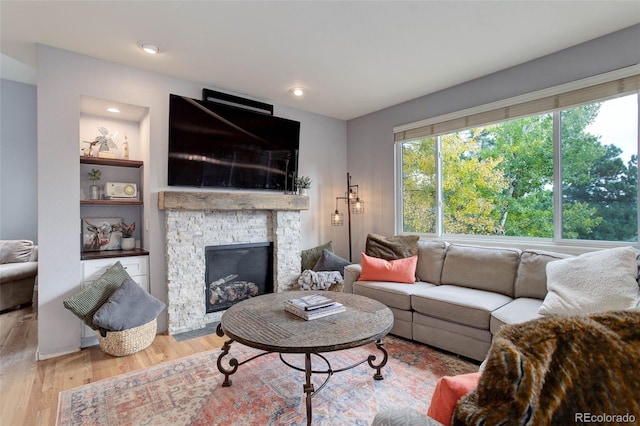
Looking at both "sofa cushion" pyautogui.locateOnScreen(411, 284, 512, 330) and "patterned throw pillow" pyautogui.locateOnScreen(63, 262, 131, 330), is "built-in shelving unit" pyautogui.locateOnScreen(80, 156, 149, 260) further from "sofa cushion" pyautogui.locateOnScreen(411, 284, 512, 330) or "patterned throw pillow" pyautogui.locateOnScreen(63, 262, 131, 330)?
"sofa cushion" pyautogui.locateOnScreen(411, 284, 512, 330)

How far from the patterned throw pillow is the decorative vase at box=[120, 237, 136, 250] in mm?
426

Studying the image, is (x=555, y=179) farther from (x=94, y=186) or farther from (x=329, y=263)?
(x=94, y=186)

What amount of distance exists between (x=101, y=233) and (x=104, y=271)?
1.85 ft

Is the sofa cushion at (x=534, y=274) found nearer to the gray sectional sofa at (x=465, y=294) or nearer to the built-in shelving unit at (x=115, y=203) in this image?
the gray sectional sofa at (x=465, y=294)

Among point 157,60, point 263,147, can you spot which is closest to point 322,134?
point 263,147

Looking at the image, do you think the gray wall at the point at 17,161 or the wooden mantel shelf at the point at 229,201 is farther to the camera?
the gray wall at the point at 17,161

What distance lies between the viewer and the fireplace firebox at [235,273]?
11.2ft

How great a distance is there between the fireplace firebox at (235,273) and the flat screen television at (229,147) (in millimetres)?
748

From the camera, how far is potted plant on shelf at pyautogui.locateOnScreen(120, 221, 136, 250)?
3.20 meters

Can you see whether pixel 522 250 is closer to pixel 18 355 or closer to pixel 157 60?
pixel 157 60

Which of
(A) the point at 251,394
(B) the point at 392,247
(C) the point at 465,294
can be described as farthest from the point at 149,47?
(C) the point at 465,294

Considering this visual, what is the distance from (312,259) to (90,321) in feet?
7.90

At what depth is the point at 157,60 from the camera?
2.82 metres

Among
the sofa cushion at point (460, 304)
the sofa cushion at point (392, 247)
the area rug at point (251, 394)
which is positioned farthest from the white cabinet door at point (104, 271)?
the sofa cushion at point (460, 304)
